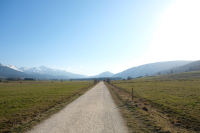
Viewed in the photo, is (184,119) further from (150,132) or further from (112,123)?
(112,123)

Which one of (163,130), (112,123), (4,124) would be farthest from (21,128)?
(163,130)

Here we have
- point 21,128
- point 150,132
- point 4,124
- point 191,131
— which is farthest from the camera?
point 4,124

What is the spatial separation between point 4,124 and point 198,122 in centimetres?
1576

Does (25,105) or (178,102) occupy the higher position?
(178,102)

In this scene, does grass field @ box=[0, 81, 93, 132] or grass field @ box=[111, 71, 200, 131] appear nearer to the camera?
grass field @ box=[111, 71, 200, 131]

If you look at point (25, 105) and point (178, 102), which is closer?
point (178, 102)

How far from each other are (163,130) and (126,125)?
2.29m

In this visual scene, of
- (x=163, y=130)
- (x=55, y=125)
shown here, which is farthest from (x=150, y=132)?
(x=55, y=125)

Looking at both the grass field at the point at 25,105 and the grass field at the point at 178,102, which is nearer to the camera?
the grass field at the point at 178,102

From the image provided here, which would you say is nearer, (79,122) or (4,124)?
(79,122)

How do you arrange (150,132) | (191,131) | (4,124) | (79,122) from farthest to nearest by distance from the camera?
1. (4,124)
2. (79,122)
3. (191,131)
4. (150,132)

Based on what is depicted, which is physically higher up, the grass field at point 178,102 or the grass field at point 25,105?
the grass field at point 178,102

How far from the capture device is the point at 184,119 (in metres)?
10.6

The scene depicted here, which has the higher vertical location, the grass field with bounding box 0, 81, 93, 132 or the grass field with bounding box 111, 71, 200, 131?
the grass field with bounding box 111, 71, 200, 131
